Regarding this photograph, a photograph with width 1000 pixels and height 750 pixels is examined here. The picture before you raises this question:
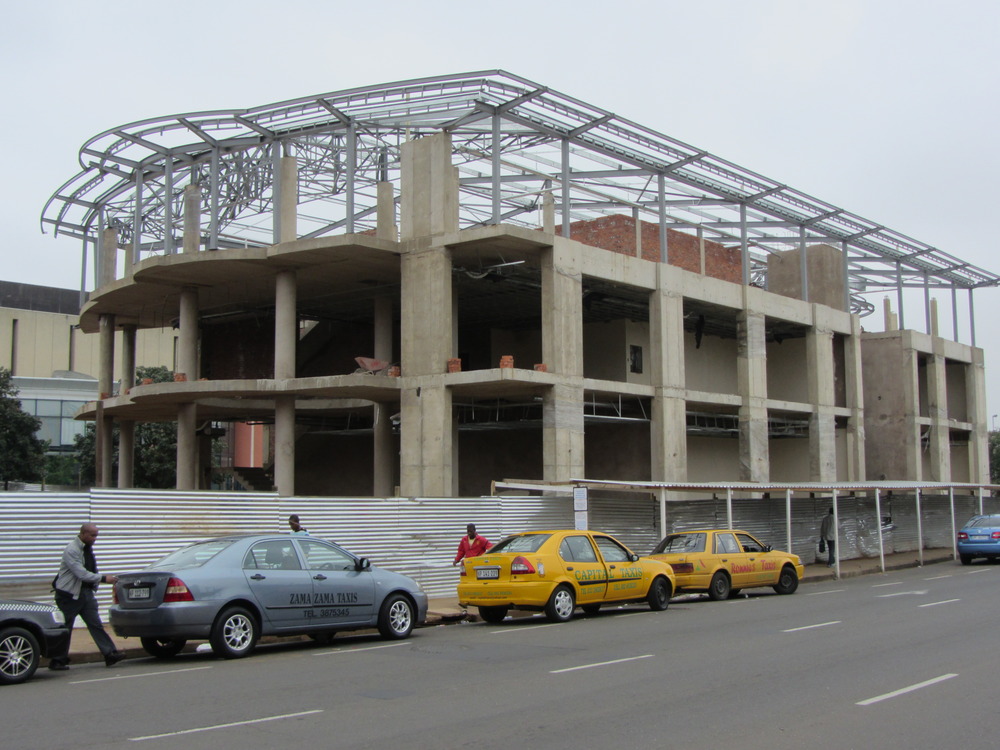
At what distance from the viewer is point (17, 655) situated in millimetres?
11305

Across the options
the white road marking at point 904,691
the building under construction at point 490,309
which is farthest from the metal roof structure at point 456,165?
the white road marking at point 904,691

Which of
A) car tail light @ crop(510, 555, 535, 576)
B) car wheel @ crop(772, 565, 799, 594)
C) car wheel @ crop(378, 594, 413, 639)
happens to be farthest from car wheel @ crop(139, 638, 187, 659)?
car wheel @ crop(772, 565, 799, 594)

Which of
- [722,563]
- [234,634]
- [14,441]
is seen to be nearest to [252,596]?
[234,634]

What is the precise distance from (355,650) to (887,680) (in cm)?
657

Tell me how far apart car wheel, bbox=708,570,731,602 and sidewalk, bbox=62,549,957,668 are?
200 inches

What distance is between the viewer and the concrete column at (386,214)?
30516 mm

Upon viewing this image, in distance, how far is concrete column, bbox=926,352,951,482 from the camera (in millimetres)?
48500

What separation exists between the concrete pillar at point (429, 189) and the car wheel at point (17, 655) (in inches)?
784

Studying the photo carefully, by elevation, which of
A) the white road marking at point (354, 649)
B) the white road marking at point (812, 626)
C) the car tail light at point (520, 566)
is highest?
the car tail light at point (520, 566)

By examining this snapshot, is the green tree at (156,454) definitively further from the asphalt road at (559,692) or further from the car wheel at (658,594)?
the asphalt road at (559,692)

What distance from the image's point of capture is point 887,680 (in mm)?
10570

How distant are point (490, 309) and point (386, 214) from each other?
30.4 feet

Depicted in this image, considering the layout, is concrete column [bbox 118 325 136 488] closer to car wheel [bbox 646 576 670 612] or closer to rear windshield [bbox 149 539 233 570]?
car wheel [bbox 646 576 670 612]

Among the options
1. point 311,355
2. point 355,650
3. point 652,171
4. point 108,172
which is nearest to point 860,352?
point 652,171
